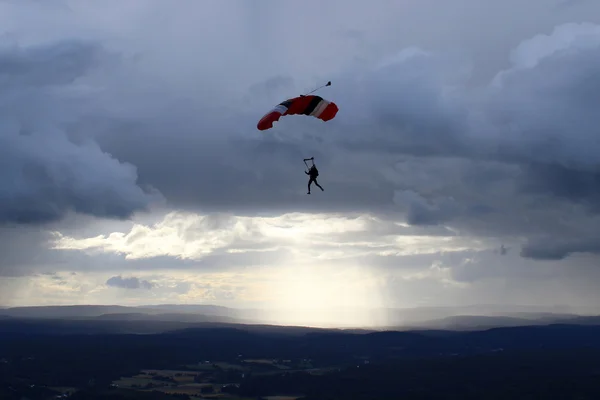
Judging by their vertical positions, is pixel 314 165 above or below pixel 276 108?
below

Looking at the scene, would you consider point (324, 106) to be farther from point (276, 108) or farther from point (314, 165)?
point (314, 165)

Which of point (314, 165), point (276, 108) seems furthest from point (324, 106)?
point (314, 165)

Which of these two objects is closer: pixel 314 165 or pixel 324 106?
pixel 314 165

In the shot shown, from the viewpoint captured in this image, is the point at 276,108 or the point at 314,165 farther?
the point at 276,108

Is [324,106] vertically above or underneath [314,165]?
above
